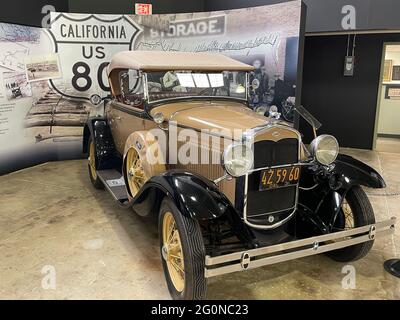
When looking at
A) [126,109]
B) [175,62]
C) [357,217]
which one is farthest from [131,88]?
[357,217]

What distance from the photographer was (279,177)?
8.21ft

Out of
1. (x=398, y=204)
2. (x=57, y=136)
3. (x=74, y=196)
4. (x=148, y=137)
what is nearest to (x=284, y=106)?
(x=398, y=204)

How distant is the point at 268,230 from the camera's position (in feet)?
8.43

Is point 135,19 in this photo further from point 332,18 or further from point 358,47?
point 358,47

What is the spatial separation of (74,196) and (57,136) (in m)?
1.93

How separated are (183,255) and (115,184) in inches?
71.6

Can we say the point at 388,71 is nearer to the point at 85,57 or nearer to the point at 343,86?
the point at 343,86

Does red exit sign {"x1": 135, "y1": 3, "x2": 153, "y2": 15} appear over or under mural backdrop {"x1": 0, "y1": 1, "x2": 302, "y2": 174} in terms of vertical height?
over

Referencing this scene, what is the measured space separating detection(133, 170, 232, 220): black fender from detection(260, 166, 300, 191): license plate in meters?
0.31

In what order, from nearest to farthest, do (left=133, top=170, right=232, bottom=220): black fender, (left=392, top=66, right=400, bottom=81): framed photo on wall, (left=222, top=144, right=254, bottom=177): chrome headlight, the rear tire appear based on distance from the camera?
(left=133, top=170, right=232, bottom=220): black fender → (left=222, top=144, right=254, bottom=177): chrome headlight → the rear tire → (left=392, top=66, right=400, bottom=81): framed photo on wall

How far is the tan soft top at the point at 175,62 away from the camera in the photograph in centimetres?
327

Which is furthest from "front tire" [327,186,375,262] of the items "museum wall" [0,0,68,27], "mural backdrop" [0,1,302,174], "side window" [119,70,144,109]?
"museum wall" [0,0,68,27]

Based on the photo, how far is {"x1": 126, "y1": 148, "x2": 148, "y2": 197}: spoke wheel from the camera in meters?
3.25

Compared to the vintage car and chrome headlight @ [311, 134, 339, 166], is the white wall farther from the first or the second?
chrome headlight @ [311, 134, 339, 166]
